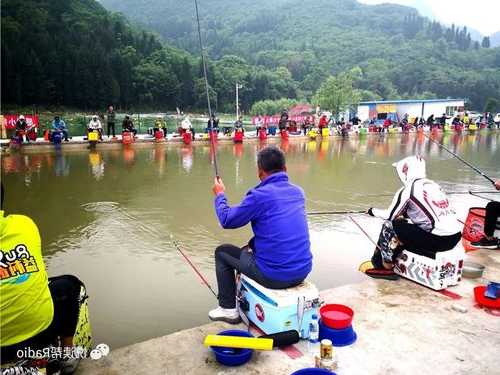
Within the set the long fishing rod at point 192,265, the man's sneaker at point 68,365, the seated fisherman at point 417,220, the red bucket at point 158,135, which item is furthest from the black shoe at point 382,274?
the red bucket at point 158,135

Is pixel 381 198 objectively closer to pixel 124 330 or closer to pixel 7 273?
pixel 124 330

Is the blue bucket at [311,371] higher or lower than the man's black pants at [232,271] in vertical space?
lower

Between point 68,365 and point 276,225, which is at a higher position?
point 276,225

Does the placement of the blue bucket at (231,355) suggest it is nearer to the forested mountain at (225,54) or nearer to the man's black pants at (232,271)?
the man's black pants at (232,271)

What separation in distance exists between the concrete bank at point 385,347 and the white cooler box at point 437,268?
159mm

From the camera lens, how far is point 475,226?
515cm

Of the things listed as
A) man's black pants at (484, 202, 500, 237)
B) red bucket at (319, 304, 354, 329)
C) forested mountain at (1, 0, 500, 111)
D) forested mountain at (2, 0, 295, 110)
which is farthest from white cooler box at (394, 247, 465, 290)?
forested mountain at (2, 0, 295, 110)

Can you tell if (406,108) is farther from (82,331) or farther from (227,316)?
(82,331)

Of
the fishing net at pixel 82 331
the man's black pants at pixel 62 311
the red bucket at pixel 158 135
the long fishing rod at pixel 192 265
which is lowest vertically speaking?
the long fishing rod at pixel 192 265

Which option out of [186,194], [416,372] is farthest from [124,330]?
[186,194]

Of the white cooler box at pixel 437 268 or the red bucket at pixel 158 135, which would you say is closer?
the white cooler box at pixel 437 268

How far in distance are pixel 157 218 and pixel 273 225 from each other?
13.2 feet

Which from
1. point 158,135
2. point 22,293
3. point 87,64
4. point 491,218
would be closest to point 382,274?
point 491,218

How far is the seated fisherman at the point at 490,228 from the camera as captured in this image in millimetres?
4798
